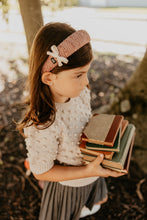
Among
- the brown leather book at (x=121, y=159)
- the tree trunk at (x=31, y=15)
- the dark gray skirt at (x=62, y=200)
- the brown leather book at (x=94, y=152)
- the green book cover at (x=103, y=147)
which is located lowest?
the dark gray skirt at (x=62, y=200)

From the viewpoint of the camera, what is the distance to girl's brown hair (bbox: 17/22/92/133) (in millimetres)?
1185

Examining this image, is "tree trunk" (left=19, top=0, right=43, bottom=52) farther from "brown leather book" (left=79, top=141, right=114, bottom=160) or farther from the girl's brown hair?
"brown leather book" (left=79, top=141, right=114, bottom=160)

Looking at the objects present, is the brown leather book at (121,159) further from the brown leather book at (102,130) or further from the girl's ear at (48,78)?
the girl's ear at (48,78)

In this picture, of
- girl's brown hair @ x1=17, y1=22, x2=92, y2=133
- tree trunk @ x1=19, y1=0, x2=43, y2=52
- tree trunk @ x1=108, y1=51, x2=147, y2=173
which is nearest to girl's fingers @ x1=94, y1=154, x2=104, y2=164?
girl's brown hair @ x1=17, y1=22, x2=92, y2=133

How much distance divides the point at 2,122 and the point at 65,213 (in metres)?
2.19

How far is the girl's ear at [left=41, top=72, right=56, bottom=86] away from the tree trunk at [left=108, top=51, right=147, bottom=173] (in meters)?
1.63

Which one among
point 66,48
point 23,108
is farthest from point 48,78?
point 23,108

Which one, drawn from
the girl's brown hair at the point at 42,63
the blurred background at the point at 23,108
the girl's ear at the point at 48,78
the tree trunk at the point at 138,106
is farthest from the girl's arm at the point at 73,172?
the tree trunk at the point at 138,106

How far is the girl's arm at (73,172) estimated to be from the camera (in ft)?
4.72

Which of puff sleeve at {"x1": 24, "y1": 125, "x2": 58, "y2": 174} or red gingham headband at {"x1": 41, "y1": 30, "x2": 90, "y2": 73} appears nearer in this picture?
red gingham headband at {"x1": 41, "y1": 30, "x2": 90, "y2": 73}

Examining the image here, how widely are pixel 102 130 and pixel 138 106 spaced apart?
1378mm

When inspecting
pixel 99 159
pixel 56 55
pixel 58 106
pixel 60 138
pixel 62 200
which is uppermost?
pixel 56 55

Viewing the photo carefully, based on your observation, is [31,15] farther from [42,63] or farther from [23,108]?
[23,108]

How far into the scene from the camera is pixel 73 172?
1.49m
